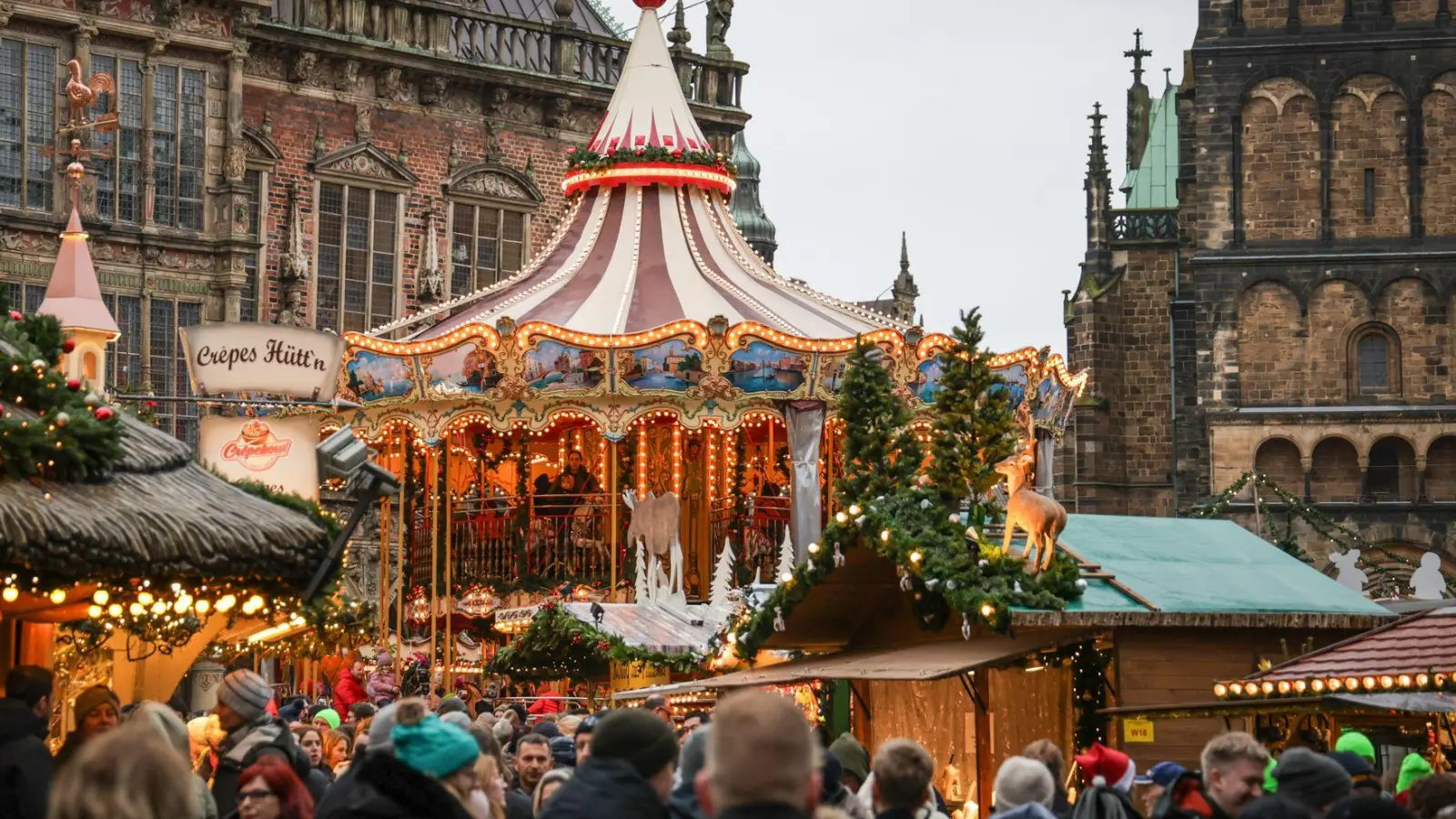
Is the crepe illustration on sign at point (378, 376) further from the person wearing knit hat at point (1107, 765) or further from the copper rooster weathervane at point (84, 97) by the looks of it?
the person wearing knit hat at point (1107, 765)

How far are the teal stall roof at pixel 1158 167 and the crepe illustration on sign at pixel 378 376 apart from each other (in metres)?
32.7

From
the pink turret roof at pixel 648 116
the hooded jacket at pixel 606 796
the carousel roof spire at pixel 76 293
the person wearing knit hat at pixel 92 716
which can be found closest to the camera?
the hooded jacket at pixel 606 796

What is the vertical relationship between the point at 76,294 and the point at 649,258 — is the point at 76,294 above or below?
below

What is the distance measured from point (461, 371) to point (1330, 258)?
88.4ft

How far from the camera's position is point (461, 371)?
27.5 m

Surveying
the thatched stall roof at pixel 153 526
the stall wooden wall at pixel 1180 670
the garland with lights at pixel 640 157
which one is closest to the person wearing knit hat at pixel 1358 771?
the thatched stall roof at pixel 153 526

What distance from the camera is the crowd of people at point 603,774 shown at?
623cm

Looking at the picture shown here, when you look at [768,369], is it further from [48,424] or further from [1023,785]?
[1023,785]

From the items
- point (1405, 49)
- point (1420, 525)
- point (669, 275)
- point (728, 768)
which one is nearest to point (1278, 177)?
point (1405, 49)

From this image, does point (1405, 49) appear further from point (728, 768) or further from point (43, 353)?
point (728, 768)

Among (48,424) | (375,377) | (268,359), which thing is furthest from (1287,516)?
(48,424)

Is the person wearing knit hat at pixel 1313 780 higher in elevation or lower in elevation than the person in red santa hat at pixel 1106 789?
higher

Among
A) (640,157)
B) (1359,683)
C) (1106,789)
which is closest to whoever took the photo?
(1106,789)

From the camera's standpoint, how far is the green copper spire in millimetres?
79750
